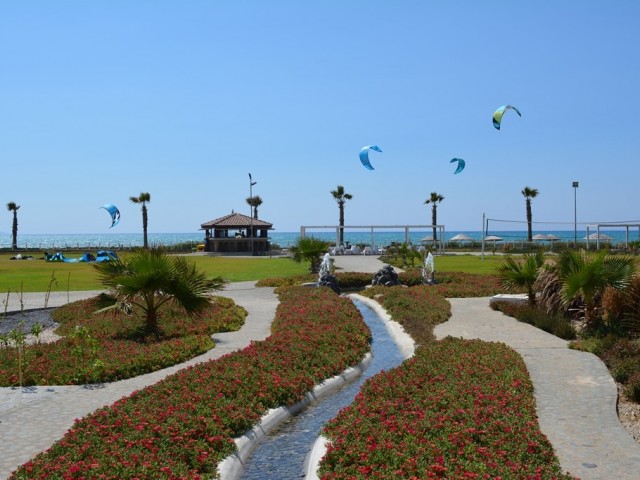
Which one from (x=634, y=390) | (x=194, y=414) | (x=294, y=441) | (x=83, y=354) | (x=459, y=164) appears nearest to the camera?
(x=194, y=414)

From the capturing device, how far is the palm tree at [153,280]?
45.5ft

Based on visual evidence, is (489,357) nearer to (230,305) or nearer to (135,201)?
(230,305)

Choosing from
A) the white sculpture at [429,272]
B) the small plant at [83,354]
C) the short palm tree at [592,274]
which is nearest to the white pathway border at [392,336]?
the white sculpture at [429,272]

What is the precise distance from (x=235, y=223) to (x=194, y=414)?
173ft

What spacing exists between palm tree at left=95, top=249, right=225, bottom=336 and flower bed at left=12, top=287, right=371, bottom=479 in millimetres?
2204

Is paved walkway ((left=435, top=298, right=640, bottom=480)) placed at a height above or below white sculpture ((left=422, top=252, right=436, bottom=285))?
below

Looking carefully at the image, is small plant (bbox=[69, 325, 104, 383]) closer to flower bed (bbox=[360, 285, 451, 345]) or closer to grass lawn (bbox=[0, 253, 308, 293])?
flower bed (bbox=[360, 285, 451, 345])

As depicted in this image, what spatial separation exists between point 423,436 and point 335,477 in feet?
4.01

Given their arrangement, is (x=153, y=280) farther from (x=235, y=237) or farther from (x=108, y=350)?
(x=235, y=237)

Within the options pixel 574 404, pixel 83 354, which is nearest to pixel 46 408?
pixel 83 354

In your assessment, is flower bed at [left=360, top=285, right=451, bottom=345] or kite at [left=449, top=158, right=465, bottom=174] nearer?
flower bed at [left=360, top=285, right=451, bottom=345]

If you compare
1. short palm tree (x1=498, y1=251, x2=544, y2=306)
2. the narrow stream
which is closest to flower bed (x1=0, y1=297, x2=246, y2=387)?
the narrow stream

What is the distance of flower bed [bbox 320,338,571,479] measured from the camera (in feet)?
20.0

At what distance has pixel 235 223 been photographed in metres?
60.2
